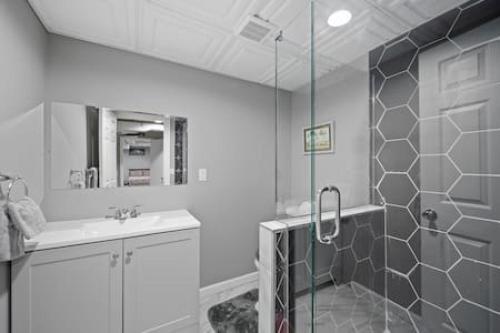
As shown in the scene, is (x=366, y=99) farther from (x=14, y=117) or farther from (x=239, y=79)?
(x=14, y=117)

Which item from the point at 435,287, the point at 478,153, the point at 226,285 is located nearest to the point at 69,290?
the point at 226,285

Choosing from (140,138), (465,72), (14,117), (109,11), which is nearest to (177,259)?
(140,138)

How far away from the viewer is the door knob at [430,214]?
1.42 metres

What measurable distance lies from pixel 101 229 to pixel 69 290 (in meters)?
0.37

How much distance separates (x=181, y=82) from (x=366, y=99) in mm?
1689

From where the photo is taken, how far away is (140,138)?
1783 mm

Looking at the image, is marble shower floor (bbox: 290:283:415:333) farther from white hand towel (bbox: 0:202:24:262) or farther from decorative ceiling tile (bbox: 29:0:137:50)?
decorative ceiling tile (bbox: 29:0:137:50)

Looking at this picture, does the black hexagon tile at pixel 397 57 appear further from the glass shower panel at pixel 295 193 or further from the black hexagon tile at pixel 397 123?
the glass shower panel at pixel 295 193

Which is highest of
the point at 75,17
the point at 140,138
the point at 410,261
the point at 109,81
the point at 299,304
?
the point at 75,17

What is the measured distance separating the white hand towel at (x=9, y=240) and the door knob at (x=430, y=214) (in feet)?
8.16

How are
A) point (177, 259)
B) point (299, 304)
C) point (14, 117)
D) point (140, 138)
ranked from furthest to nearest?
1. point (140, 138)
2. point (177, 259)
3. point (299, 304)
4. point (14, 117)

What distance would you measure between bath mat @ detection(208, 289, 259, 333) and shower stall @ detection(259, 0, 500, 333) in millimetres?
447

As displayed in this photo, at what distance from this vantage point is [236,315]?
1713 mm

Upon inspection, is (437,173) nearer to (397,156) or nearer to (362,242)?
(397,156)
